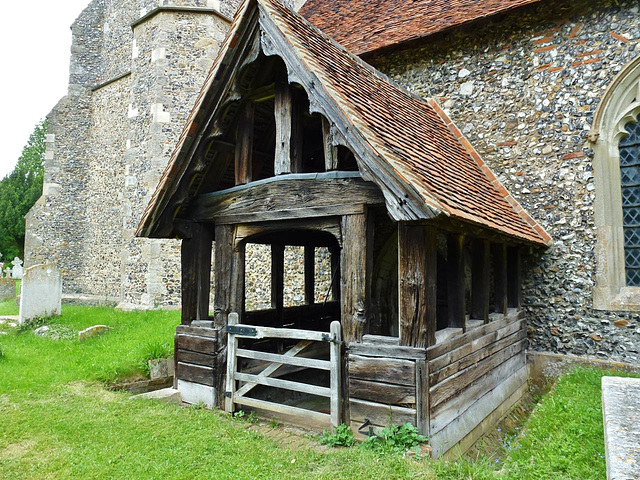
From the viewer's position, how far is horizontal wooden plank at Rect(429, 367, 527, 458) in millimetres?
3857

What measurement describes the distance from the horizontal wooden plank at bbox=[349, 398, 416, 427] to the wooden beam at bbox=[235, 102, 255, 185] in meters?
2.67

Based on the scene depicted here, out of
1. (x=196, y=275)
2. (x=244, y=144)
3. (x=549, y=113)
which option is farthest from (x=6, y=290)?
(x=549, y=113)

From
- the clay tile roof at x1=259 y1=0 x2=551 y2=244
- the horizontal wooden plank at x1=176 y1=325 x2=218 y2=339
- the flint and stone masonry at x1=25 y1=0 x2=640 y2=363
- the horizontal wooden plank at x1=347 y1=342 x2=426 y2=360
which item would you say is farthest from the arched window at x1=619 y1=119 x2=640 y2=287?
the horizontal wooden plank at x1=176 y1=325 x2=218 y2=339

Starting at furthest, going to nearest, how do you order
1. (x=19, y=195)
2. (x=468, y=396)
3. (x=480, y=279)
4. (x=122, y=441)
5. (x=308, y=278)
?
(x=19, y=195) < (x=308, y=278) < (x=480, y=279) < (x=468, y=396) < (x=122, y=441)

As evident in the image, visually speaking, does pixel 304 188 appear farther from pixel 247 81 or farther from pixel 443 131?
pixel 443 131

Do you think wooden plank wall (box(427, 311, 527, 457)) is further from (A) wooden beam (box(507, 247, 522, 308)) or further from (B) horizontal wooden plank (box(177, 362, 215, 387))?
(B) horizontal wooden plank (box(177, 362, 215, 387))

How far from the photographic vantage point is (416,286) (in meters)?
3.77

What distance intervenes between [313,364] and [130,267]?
1078 cm

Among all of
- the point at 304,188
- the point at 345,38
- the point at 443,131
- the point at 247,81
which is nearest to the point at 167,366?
the point at 304,188

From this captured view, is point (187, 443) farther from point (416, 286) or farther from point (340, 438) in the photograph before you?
point (416, 286)

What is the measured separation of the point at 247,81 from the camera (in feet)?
15.8

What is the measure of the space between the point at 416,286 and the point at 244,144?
2.59 m

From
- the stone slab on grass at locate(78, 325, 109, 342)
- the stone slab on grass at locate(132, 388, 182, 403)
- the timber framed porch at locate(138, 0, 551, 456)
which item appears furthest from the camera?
the stone slab on grass at locate(78, 325, 109, 342)

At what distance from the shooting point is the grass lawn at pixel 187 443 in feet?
10.9
